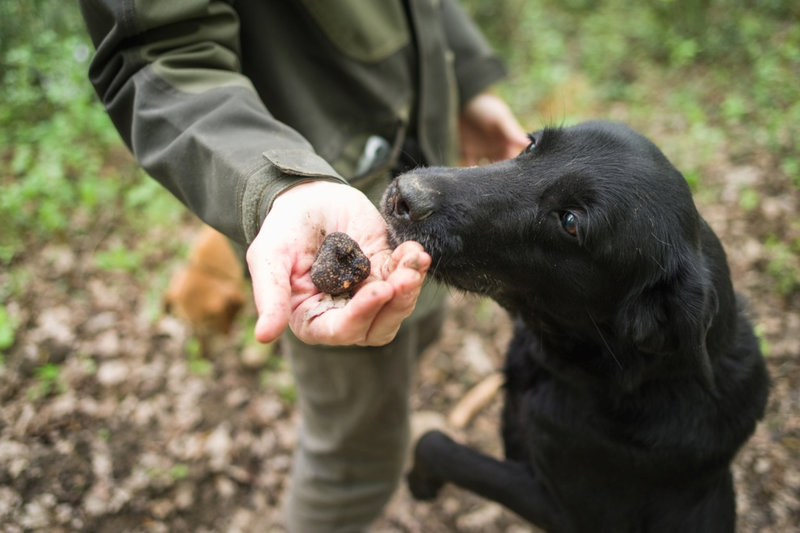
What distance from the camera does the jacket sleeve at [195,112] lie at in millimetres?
1844

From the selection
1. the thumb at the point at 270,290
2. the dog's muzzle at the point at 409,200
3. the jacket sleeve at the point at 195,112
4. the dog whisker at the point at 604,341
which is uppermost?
the jacket sleeve at the point at 195,112

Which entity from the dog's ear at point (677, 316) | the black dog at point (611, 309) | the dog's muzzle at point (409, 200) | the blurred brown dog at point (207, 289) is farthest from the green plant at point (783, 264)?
the blurred brown dog at point (207, 289)

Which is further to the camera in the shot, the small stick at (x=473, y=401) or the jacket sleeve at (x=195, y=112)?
the small stick at (x=473, y=401)

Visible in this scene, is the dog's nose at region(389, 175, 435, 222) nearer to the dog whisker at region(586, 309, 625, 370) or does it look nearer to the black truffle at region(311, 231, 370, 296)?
the black truffle at region(311, 231, 370, 296)

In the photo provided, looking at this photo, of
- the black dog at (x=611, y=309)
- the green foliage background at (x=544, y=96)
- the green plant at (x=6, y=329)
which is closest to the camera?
the black dog at (x=611, y=309)

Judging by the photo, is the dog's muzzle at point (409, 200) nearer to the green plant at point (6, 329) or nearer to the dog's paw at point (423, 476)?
the dog's paw at point (423, 476)

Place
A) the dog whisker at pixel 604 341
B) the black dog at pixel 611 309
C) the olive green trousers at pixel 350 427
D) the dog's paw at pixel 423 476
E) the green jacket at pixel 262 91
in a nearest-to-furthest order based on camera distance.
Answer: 1. the green jacket at pixel 262 91
2. the black dog at pixel 611 309
3. the dog whisker at pixel 604 341
4. the olive green trousers at pixel 350 427
5. the dog's paw at pixel 423 476

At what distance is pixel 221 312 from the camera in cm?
441

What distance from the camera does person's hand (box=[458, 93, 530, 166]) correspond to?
348 centimetres

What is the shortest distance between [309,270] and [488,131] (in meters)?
2.21

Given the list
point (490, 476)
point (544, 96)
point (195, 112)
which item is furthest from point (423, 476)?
point (544, 96)

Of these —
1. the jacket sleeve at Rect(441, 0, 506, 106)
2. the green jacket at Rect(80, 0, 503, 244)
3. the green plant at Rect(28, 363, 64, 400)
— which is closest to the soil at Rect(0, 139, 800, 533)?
the green plant at Rect(28, 363, 64, 400)

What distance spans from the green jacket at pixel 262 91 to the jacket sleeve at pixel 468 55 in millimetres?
513

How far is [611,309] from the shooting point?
242 cm
